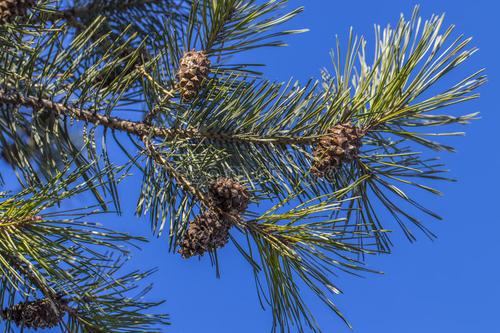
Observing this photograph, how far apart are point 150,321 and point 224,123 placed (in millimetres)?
373

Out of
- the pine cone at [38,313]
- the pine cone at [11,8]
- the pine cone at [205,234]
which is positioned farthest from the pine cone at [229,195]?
the pine cone at [11,8]

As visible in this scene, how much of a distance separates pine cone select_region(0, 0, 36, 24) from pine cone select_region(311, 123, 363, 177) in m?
0.55

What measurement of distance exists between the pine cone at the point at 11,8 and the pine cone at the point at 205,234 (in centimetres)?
45

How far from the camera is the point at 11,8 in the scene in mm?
1262

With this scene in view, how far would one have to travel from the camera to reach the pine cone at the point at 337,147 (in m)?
1.31

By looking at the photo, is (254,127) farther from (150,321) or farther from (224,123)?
(150,321)

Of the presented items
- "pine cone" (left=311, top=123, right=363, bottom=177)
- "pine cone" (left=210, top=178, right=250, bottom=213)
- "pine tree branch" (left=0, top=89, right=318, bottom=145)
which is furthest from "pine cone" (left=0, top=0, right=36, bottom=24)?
"pine cone" (left=311, top=123, right=363, bottom=177)

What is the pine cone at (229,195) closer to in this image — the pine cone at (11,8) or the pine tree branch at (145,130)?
the pine tree branch at (145,130)

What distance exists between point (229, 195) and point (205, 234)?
74 millimetres

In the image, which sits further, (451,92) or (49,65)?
(49,65)

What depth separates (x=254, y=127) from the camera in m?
1.41

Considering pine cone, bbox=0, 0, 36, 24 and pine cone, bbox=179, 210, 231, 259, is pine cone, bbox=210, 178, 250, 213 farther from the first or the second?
pine cone, bbox=0, 0, 36, 24

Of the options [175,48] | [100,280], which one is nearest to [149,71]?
[175,48]

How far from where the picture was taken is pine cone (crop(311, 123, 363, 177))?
1308 millimetres
